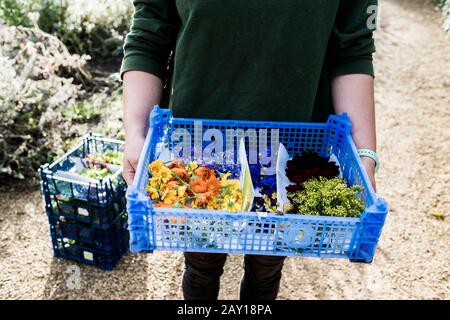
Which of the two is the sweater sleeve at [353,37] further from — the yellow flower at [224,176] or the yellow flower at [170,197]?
the yellow flower at [170,197]

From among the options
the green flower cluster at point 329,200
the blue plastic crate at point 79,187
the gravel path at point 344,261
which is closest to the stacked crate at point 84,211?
the blue plastic crate at point 79,187

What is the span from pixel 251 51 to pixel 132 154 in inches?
20.5

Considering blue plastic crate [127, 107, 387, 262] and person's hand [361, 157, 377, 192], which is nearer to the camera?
blue plastic crate [127, 107, 387, 262]

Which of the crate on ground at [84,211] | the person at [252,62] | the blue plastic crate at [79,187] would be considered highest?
the person at [252,62]

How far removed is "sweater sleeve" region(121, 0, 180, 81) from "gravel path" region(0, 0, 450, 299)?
1727 mm

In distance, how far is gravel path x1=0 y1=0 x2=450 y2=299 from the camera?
9.69ft

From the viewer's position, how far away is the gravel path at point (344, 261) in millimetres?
2953

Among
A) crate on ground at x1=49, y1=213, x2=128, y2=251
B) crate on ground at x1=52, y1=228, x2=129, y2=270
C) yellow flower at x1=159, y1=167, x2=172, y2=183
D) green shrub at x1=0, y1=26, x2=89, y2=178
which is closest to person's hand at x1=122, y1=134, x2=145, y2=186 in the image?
yellow flower at x1=159, y1=167, x2=172, y2=183

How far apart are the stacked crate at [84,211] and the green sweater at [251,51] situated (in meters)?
1.26

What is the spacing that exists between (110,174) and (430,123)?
12.6ft

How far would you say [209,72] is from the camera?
1565 millimetres

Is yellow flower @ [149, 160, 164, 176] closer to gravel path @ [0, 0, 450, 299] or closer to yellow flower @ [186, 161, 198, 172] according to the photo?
yellow flower @ [186, 161, 198, 172]

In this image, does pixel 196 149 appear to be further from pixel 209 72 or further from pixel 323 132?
pixel 323 132

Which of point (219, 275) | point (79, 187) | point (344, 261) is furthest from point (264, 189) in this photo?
point (344, 261)
